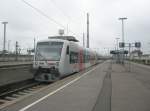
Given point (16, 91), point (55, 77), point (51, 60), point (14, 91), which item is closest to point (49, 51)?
point (51, 60)

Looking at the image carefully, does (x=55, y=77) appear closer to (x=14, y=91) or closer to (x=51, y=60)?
(x=51, y=60)

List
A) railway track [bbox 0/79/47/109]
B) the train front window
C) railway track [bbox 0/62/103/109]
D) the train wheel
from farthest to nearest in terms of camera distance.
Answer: the train front window → the train wheel → railway track [bbox 0/79/47/109] → railway track [bbox 0/62/103/109]

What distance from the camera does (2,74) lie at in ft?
59.2

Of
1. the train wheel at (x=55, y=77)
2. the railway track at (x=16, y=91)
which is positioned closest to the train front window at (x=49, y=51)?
the train wheel at (x=55, y=77)

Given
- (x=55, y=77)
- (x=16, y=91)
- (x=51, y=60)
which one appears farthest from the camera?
(x=51, y=60)

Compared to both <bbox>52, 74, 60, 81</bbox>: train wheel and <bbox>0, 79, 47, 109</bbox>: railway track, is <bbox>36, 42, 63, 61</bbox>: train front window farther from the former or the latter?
<bbox>0, 79, 47, 109</bbox>: railway track

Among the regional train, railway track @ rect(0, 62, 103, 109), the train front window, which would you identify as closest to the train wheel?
the regional train

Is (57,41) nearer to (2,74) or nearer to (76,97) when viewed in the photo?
(2,74)

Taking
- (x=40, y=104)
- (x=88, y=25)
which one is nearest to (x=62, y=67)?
A: (x=40, y=104)

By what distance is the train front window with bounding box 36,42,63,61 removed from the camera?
18578mm

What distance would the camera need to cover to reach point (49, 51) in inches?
746

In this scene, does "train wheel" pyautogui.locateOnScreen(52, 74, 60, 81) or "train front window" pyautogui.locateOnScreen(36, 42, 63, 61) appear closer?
"train wheel" pyautogui.locateOnScreen(52, 74, 60, 81)

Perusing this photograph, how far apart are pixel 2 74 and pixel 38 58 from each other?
2.90 m

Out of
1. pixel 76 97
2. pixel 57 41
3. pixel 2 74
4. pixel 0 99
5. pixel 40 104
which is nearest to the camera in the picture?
pixel 40 104
